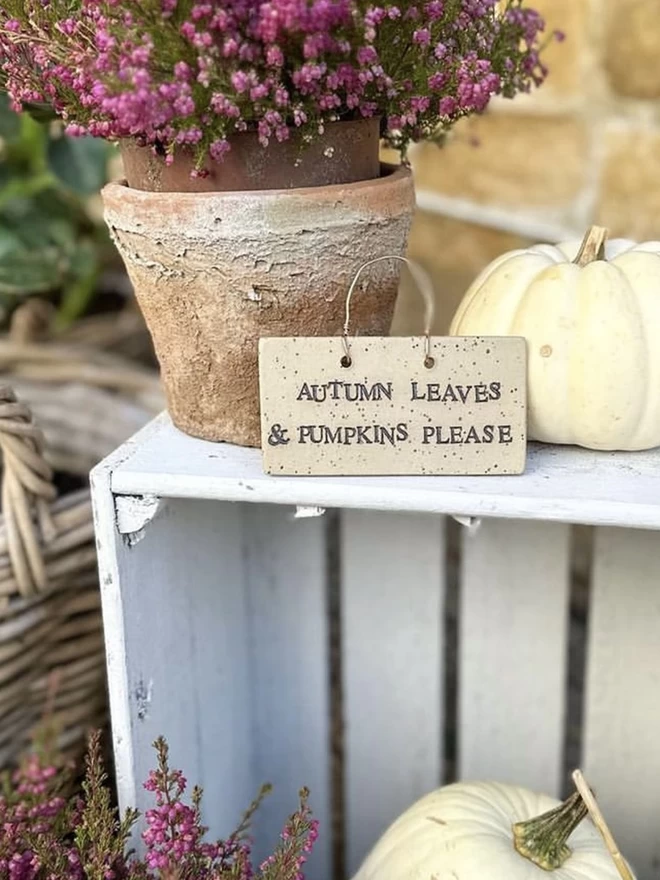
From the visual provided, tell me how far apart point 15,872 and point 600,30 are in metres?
1.24

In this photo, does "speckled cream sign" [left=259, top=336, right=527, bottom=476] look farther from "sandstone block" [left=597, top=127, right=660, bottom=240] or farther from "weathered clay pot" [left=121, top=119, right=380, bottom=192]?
"sandstone block" [left=597, top=127, right=660, bottom=240]

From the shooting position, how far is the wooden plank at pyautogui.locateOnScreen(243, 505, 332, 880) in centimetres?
114

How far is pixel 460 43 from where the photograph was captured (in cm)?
71

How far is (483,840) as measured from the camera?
0.82 meters

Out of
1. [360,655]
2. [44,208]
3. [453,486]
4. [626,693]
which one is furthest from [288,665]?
[44,208]

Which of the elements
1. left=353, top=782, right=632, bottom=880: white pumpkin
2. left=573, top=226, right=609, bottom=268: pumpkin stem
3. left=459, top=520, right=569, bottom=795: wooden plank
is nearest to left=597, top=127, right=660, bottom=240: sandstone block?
left=459, top=520, right=569, bottom=795: wooden plank

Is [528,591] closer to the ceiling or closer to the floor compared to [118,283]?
closer to the floor

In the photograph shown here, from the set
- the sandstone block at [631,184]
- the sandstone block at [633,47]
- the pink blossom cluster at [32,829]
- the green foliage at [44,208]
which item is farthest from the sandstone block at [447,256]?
the pink blossom cluster at [32,829]

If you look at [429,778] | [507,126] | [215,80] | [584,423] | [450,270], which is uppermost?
[215,80]

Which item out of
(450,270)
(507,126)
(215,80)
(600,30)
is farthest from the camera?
(450,270)

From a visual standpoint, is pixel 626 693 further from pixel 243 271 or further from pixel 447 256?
pixel 447 256

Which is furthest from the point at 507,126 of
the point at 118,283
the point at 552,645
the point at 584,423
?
the point at 584,423

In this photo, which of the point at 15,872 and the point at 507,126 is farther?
the point at 507,126

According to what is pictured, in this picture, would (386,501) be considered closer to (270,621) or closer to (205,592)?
(205,592)
